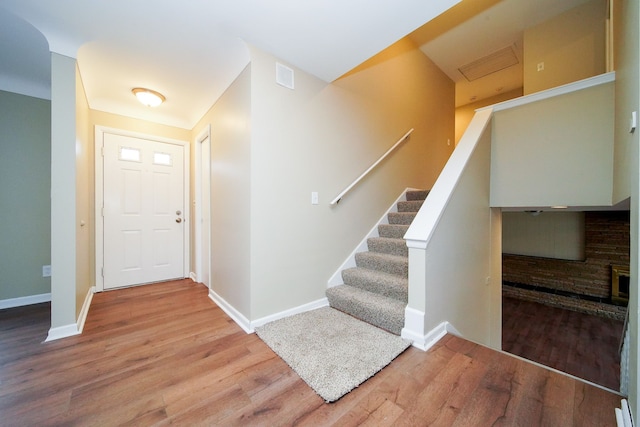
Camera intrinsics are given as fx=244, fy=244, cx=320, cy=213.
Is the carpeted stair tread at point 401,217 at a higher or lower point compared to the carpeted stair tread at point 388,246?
higher

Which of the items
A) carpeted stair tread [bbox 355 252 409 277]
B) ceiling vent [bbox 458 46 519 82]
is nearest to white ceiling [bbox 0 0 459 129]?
carpeted stair tread [bbox 355 252 409 277]

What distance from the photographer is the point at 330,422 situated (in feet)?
3.89

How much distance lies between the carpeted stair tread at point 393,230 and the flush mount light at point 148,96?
10.1 ft

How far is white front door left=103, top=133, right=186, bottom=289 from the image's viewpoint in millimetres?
3156

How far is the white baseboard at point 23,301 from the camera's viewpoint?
2.60m

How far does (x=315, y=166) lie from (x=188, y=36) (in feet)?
4.90

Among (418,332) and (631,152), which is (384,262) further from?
(631,152)

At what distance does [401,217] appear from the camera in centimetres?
314

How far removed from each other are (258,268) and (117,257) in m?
2.37

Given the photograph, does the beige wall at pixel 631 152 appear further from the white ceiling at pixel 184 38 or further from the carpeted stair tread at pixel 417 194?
the carpeted stair tread at pixel 417 194

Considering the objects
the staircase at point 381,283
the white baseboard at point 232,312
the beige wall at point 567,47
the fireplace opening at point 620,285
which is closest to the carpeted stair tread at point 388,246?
the staircase at point 381,283

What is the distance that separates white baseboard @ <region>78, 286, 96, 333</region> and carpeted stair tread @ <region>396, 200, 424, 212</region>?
144 inches

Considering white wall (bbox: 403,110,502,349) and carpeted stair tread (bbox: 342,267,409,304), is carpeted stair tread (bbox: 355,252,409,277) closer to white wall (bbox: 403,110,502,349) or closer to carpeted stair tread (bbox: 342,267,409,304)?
carpeted stair tread (bbox: 342,267,409,304)

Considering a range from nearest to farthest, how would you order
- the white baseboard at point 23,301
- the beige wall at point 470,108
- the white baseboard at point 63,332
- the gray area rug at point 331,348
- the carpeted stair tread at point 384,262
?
the gray area rug at point 331,348, the white baseboard at point 63,332, the carpeted stair tread at point 384,262, the white baseboard at point 23,301, the beige wall at point 470,108
